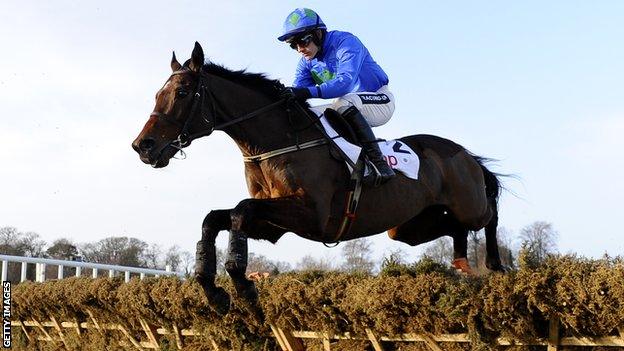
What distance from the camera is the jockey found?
5.14 meters

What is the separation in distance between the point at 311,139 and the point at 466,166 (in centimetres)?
192

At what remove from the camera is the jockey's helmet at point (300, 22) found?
5207 millimetres

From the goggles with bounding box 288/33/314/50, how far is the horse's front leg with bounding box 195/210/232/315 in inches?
55.5

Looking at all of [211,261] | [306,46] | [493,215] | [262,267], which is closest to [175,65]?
[306,46]

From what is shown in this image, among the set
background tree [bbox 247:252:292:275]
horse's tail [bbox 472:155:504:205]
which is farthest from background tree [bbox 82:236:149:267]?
horse's tail [bbox 472:155:504:205]

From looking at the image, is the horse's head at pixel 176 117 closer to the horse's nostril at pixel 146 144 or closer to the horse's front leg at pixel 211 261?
the horse's nostril at pixel 146 144

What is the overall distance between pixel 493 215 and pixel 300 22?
2.81 meters

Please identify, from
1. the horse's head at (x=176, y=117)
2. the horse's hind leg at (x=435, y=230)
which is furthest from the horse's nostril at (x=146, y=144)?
the horse's hind leg at (x=435, y=230)

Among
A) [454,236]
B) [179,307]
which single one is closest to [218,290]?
[454,236]

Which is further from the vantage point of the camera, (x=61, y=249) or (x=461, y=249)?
(x=61, y=249)

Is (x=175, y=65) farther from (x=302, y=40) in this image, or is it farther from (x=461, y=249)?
(x=461, y=249)

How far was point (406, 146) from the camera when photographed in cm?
573

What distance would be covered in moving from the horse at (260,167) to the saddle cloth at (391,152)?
72 mm

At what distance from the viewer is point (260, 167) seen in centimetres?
492
